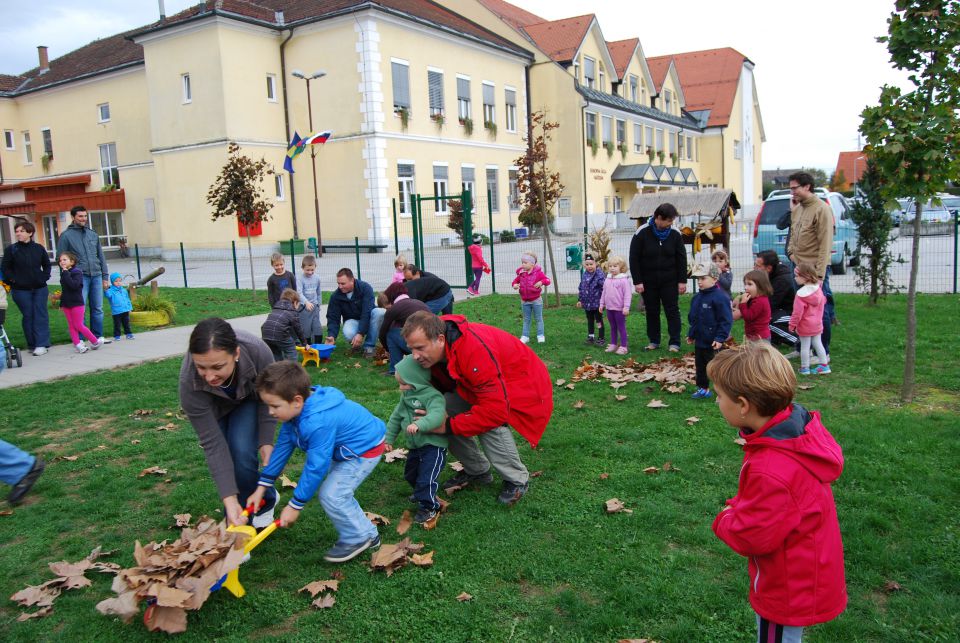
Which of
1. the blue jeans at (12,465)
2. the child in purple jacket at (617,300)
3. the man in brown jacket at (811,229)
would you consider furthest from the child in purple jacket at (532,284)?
the blue jeans at (12,465)

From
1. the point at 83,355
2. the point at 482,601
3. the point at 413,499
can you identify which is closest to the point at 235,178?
the point at 83,355

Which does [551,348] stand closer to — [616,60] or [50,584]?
[50,584]

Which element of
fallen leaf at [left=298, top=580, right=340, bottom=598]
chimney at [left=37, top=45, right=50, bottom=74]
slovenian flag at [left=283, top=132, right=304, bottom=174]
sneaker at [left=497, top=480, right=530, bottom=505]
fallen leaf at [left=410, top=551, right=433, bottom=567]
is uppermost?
chimney at [left=37, top=45, right=50, bottom=74]

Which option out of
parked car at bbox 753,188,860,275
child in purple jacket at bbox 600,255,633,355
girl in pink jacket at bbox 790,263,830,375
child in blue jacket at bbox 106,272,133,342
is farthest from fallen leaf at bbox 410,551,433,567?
parked car at bbox 753,188,860,275

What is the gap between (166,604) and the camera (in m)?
3.40

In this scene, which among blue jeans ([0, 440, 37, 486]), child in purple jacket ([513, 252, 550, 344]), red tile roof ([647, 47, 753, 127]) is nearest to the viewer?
blue jeans ([0, 440, 37, 486])

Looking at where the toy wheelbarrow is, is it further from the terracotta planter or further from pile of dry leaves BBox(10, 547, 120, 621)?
the terracotta planter

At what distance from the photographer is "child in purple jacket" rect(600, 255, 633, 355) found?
9539 millimetres

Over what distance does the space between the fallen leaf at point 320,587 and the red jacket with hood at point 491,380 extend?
3.85ft

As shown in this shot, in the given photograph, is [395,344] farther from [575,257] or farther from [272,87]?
[272,87]

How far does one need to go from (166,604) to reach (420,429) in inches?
66.7

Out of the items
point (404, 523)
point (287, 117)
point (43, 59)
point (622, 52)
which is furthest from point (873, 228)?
point (43, 59)

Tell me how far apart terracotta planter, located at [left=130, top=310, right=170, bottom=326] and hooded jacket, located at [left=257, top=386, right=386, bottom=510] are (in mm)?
11047

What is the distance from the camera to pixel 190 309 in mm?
16266
